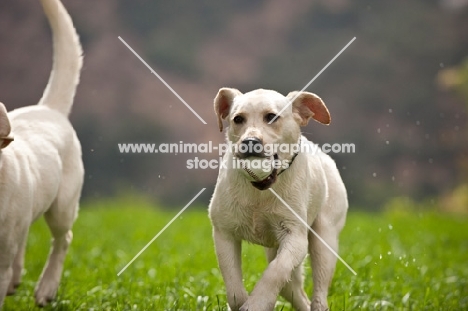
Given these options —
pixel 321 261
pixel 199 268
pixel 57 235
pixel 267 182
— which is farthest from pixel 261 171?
pixel 199 268

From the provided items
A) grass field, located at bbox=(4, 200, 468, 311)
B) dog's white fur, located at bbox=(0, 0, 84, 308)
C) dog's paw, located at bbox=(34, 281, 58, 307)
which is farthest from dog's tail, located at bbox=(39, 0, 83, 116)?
grass field, located at bbox=(4, 200, 468, 311)

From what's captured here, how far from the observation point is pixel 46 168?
4.73 m

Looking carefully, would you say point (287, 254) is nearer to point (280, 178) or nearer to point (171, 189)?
point (280, 178)

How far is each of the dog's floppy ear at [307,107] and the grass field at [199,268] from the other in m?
1.36

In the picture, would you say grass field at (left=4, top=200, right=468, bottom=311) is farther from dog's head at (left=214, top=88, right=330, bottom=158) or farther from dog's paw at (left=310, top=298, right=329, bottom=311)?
dog's head at (left=214, top=88, right=330, bottom=158)

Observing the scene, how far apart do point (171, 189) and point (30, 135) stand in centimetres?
1671

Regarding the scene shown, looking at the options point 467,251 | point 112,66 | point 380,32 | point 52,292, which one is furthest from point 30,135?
point 380,32

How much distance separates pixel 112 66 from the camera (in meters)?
23.2

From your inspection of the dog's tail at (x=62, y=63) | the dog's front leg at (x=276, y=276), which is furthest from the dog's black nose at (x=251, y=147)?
the dog's tail at (x=62, y=63)

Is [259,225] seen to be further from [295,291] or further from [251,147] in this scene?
[295,291]

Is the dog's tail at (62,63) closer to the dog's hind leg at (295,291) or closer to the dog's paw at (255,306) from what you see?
the dog's hind leg at (295,291)

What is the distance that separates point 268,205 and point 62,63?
2.30m

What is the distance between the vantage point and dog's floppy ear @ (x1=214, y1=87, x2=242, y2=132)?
4.41m

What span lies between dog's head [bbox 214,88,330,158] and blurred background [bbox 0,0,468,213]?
50.9 ft
